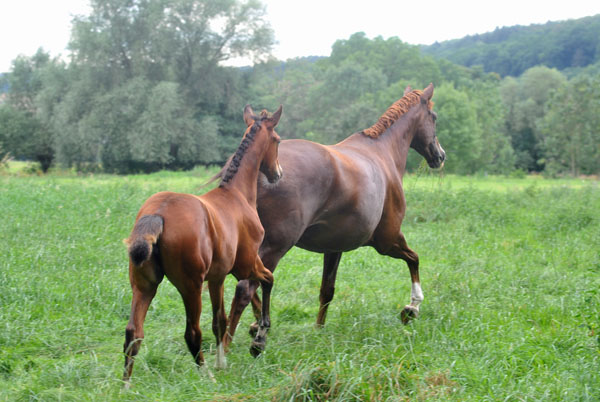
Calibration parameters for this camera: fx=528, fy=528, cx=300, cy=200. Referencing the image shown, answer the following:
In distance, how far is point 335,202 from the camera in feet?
14.7

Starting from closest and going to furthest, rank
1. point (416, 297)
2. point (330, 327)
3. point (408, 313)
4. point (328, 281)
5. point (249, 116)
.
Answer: point (249, 116) < point (330, 327) < point (408, 313) < point (328, 281) < point (416, 297)

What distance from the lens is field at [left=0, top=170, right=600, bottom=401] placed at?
10.1 ft

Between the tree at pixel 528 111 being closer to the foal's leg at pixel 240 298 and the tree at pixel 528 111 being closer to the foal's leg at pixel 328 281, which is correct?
the foal's leg at pixel 328 281

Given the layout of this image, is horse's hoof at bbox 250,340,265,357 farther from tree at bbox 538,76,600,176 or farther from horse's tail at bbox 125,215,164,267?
tree at bbox 538,76,600,176

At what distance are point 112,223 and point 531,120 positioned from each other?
190ft

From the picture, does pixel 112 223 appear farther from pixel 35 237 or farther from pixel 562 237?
pixel 562 237

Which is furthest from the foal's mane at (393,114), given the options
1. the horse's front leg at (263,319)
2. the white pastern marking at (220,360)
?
the white pastern marking at (220,360)

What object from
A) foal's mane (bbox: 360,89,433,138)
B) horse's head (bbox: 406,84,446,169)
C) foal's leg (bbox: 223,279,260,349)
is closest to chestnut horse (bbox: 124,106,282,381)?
foal's leg (bbox: 223,279,260,349)

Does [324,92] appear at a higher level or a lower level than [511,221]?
higher

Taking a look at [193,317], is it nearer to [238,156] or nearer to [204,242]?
[204,242]

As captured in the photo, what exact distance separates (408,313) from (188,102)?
33.2 meters

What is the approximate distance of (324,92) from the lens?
1939 inches

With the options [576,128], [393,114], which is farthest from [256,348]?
[576,128]

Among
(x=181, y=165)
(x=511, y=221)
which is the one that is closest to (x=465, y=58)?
(x=181, y=165)
